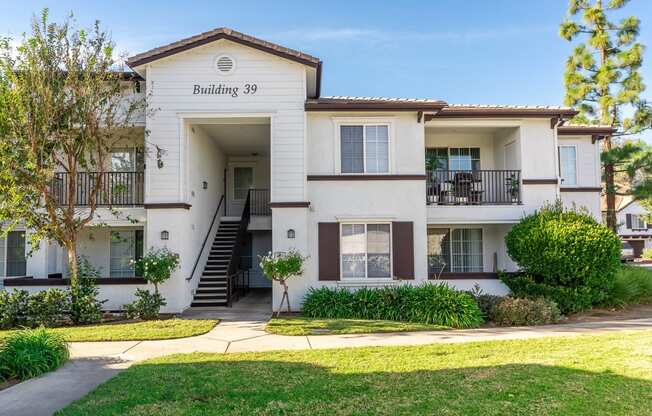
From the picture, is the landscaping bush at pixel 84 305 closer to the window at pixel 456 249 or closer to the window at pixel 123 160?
the window at pixel 123 160

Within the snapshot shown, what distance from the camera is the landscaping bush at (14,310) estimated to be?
11.2 m

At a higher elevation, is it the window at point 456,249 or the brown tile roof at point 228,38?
the brown tile roof at point 228,38

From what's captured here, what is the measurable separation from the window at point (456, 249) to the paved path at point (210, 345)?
222 inches

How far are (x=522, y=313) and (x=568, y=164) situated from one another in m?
9.64

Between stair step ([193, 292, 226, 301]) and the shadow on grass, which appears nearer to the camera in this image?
the shadow on grass

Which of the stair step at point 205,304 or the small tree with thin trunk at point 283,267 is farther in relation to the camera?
the stair step at point 205,304

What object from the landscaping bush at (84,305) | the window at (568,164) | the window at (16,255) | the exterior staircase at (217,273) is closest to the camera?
the landscaping bush at (84,305)

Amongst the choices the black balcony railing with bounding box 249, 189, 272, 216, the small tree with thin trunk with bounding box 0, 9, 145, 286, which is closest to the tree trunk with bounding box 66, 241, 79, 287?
the small tree with thin trunk with bounding box 0, 9, 145, 286

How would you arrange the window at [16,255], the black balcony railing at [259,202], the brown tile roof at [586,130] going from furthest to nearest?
1. the black balcony railing at [259,202]
2. the brown tile roof at [586,130]
3. the window at [16,255]

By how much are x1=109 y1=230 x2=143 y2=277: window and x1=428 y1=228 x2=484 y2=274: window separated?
10734 millimetres

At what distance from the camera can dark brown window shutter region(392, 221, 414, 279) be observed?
1388 cm

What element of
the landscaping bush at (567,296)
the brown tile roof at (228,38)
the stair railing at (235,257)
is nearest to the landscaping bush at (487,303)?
the landscaping bush at (567,296)

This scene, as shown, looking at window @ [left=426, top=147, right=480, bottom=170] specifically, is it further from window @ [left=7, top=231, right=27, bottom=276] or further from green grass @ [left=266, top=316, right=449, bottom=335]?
window @ [left=7, top=231, right=27, bottom=276]

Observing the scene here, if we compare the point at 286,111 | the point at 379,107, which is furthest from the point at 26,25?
the point at 379,107
